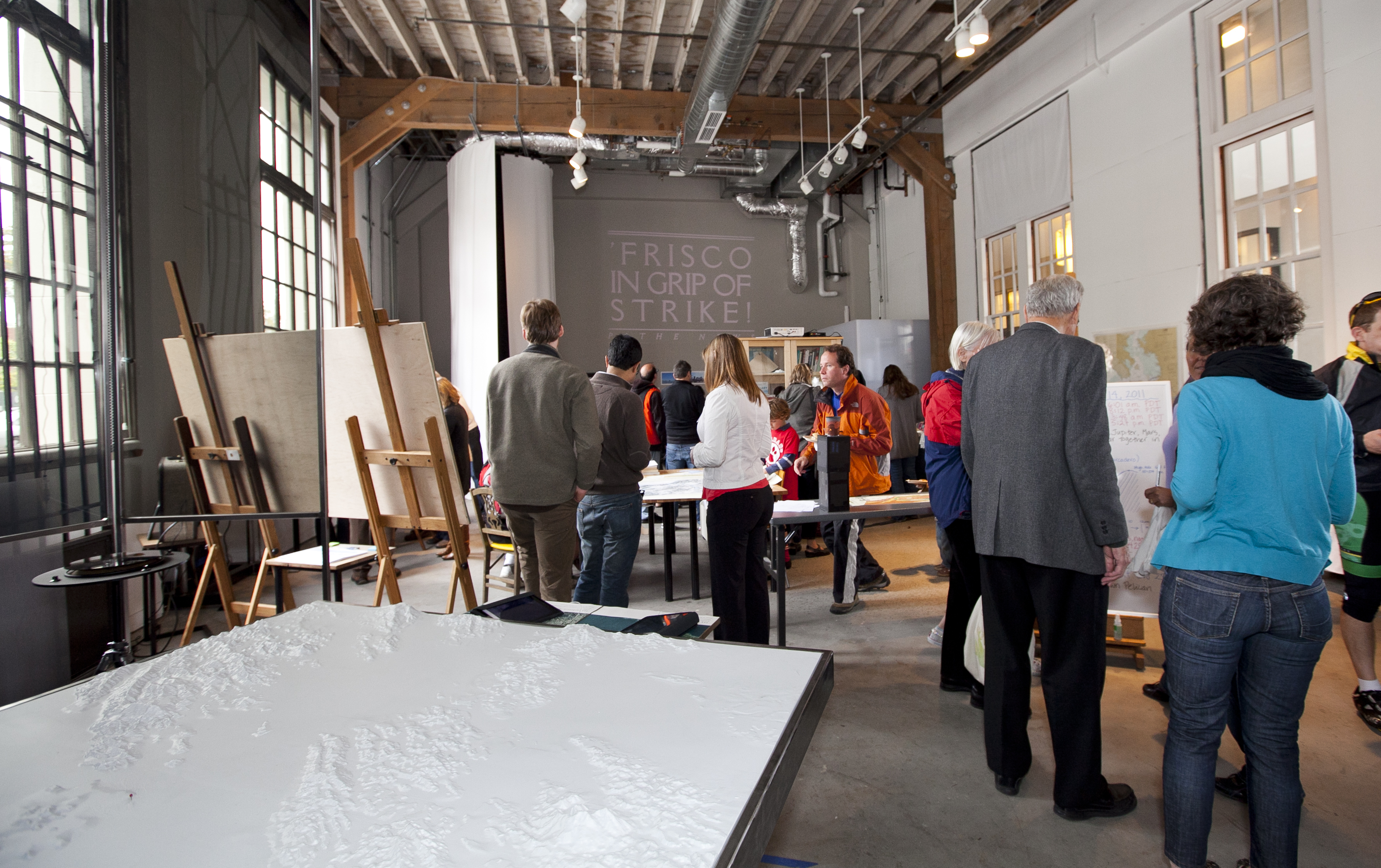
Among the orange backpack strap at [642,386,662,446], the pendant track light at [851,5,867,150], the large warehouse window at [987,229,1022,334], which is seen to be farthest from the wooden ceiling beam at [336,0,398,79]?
the large warehouse window at [987,229,1022,334]

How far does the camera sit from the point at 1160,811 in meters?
2.21

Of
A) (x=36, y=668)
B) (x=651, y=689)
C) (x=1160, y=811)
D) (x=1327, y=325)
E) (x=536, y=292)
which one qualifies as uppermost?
(x=536, y=292)

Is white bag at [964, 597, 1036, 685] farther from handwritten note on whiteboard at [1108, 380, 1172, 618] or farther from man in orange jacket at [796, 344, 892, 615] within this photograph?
man in orange jacket at [796, 344, 892, 615]

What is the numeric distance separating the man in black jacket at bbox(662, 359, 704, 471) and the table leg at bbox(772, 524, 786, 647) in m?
2.32

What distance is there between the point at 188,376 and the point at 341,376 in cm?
93

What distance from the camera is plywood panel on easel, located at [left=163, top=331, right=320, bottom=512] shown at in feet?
7.21

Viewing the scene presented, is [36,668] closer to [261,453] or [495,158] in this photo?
[261,453]

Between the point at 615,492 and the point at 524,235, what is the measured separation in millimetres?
6643

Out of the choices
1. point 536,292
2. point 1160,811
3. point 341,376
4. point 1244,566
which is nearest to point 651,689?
point 1244,566

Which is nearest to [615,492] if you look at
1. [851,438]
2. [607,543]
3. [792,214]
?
[607,543]

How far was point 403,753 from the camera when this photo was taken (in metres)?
1.00

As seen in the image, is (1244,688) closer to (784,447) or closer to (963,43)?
(784,447)

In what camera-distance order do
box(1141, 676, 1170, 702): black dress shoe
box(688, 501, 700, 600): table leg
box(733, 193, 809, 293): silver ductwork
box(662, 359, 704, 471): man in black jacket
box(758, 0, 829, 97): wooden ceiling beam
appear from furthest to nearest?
box(733, 193, 809, 293): silver ductwork < box(758, 0, 829, 97): wooden ceiling beam < box(662, 359, 704, 471): man in black jacket < box(688, 501, 700, 600): table leg < box(1141, 676, 1170, 702): black dress shoe

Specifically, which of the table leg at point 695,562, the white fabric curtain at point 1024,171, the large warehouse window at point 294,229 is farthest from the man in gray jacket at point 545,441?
the white fabric curtain at point 1024,171
